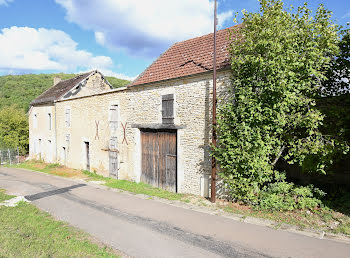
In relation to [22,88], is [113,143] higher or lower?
lower

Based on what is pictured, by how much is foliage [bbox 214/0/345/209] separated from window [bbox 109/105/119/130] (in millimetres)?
6971

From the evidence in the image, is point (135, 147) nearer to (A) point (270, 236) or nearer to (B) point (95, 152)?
(B) point (95, 152)

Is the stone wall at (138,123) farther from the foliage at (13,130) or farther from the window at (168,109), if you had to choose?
the foliage at (13,130)

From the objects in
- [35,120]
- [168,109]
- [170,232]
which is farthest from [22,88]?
[170,232]

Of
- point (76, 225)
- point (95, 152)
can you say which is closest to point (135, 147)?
point (95, 152)

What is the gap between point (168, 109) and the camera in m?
9.90

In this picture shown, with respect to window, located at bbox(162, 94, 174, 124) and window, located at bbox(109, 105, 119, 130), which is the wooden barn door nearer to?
window, located at bbox(162, 94, 174, 124)

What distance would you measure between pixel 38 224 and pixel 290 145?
788cm

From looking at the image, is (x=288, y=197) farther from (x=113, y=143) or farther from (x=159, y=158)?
(x=113, y=143)

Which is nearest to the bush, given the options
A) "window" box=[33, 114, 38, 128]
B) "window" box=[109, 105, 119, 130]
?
"window" box=[109, 105, 119, 130]

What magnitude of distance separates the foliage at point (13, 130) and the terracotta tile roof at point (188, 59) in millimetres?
20369

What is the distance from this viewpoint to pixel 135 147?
11.3 meters

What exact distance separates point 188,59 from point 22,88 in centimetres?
5503

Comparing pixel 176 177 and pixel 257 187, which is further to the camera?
pixel 176 177
